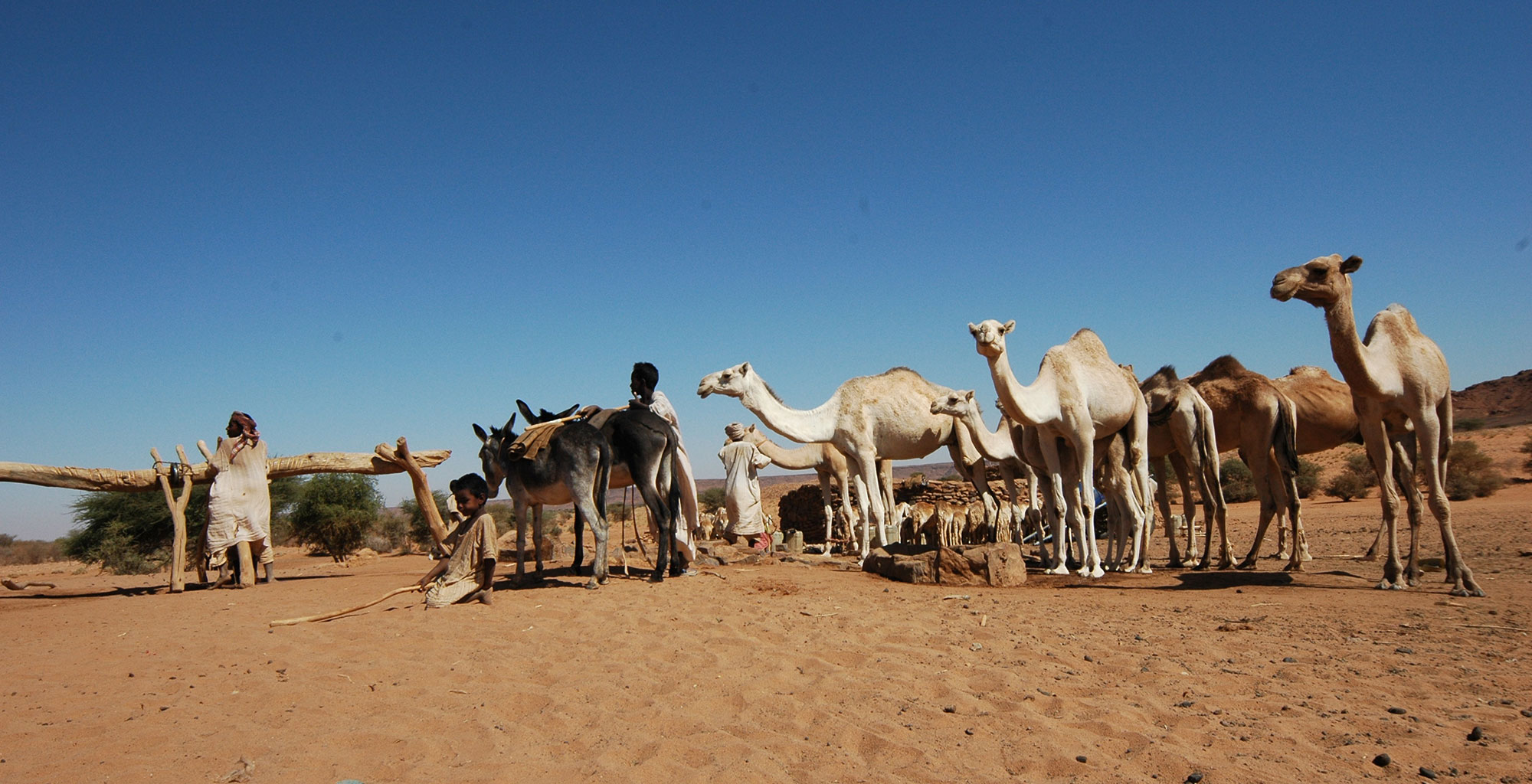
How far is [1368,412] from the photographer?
8.37m

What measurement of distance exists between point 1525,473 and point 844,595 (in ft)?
96.9

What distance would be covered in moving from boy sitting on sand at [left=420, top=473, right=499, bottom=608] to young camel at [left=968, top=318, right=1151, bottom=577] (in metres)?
5.71

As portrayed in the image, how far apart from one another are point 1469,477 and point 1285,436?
16149mm

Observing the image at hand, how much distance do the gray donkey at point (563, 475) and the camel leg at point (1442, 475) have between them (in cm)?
824

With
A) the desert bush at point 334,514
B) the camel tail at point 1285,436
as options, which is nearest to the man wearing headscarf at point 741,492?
the camel tail at point 1285,436

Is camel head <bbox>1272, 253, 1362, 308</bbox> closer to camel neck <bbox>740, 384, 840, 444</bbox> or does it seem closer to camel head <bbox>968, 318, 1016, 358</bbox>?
camel head <bbox>968, 318, 1016, 358</bbox>

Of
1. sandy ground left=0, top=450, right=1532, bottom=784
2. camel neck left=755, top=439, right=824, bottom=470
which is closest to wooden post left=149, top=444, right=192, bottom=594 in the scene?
sandy ground left=0, top=450, right=1532, bottom=784

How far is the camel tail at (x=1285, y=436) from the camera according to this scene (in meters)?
11.0

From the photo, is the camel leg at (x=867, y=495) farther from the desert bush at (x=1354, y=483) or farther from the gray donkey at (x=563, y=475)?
the desert bush at (x=1354, y=483)

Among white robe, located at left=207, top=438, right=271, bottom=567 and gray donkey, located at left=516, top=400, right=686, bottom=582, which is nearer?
gray donkey, located at left=516, top=400, right=686, bottom=582

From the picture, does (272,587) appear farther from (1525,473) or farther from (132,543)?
(1525,473)

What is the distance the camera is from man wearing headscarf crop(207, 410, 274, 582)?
1074 centimetres

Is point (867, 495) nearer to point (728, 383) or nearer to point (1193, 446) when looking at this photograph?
point (728, 383)

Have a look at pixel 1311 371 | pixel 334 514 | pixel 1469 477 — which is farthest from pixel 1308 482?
pixel 334 514
